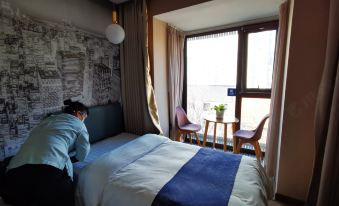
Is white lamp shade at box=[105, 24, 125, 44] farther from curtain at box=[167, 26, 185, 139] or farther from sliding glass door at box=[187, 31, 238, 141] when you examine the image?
sliding glass door at box=[187, 31, 238, 141]

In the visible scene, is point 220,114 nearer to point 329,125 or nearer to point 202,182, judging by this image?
point 329,125

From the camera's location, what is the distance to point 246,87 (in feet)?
10.5

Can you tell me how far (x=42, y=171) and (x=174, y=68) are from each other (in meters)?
2.58

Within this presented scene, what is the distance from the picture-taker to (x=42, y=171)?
53.0 inches

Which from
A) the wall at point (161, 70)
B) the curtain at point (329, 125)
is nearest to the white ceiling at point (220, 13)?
the wall at point (161, 70)

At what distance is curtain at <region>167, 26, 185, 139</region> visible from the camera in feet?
10.6

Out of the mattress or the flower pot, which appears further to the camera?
the flower pot

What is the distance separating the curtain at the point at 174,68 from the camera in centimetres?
322

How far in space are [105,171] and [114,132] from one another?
137 centimetres

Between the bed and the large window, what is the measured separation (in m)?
1.64

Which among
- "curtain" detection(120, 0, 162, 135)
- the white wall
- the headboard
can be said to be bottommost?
the headboard

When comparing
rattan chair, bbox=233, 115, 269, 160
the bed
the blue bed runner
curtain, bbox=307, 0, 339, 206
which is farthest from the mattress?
curtain, bbox=307, 0, 339, 206

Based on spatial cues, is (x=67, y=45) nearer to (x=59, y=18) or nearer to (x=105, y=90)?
(x=59, y=18)

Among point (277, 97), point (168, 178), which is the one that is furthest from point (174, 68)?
point (168, 178)
